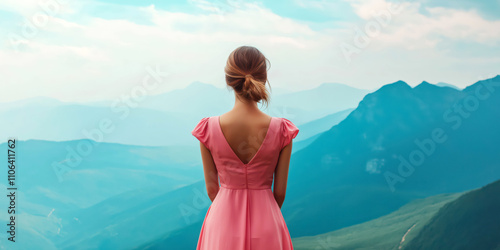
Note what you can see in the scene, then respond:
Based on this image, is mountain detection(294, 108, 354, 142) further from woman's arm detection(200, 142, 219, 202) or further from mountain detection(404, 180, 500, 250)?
woman's arm detection(200, 142, 219, 202)

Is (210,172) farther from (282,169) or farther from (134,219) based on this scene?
(134,219)

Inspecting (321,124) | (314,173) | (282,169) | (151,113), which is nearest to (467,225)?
(314,173)

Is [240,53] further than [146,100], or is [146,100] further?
[146,100]

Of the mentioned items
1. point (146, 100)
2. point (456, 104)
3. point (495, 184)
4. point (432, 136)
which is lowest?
point (495, 184)

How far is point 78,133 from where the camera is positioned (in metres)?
6.25

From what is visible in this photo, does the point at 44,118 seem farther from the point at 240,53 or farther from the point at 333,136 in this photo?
the point at 240,53

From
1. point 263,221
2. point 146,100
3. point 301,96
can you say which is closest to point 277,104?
point 301,96

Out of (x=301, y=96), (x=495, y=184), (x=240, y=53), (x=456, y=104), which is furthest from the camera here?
(x=301, y=96)

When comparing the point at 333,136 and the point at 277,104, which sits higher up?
the point at 277,104

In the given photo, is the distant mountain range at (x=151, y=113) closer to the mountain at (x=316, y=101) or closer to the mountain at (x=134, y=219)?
the mountain at (x=316, y=101)

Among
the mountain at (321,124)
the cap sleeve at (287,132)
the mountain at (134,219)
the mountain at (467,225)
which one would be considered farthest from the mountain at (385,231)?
the cap sleeve at (287,132)

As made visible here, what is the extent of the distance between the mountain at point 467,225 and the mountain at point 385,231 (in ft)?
0.54

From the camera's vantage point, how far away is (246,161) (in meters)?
1.79

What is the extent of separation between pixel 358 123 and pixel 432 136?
0.95 meters
